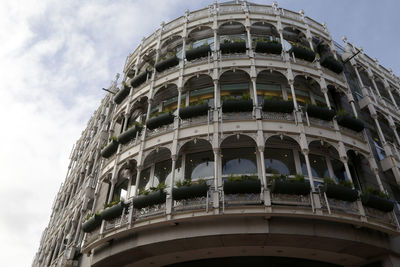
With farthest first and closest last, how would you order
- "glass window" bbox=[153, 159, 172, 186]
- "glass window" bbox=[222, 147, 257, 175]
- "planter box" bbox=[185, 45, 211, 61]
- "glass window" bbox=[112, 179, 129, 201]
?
"glass window" bbox=[112, 179, 129, 201] → "planter box" bbox=[185, 45, 211, 61] → "glass window" bbox=[153, 159, 172, 186] → "glass window" bbox=[222, 147, 257, 175]

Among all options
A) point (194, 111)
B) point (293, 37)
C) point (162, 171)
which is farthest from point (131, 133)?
point (293, 37)

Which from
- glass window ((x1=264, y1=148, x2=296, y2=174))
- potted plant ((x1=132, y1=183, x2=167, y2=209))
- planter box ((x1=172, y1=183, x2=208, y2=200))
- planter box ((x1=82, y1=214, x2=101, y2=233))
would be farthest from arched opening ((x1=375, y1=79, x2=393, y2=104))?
planter box ((x1=82, y1=214, x2=101, y2=233))

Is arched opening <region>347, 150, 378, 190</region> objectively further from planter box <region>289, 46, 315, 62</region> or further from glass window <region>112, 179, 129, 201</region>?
glass window <region>112, 179, 129, 201</region>

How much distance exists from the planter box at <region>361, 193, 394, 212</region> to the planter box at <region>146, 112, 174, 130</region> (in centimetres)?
1133

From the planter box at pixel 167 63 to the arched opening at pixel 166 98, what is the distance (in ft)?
5.06

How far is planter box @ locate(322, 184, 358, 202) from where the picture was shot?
14.9m

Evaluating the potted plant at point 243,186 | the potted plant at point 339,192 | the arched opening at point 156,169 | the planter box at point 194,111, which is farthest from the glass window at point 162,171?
the potted plant at point 339,192

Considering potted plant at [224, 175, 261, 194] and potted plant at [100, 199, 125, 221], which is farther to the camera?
potted plant at [100, 199, 125, 221]

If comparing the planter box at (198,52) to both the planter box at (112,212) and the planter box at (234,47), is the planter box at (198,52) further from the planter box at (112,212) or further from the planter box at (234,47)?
the planter box at (112,212)

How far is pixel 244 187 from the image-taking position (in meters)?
14.8

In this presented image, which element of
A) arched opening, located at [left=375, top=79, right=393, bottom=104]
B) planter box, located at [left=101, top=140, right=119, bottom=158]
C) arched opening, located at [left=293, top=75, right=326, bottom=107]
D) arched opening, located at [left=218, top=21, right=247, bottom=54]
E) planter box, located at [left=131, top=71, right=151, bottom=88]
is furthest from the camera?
arched opening, located at [left=375, top=79, right=393, bottom=104]

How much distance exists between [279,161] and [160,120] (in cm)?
755

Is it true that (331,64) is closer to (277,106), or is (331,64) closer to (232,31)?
(277,106)

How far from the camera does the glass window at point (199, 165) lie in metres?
17.8
